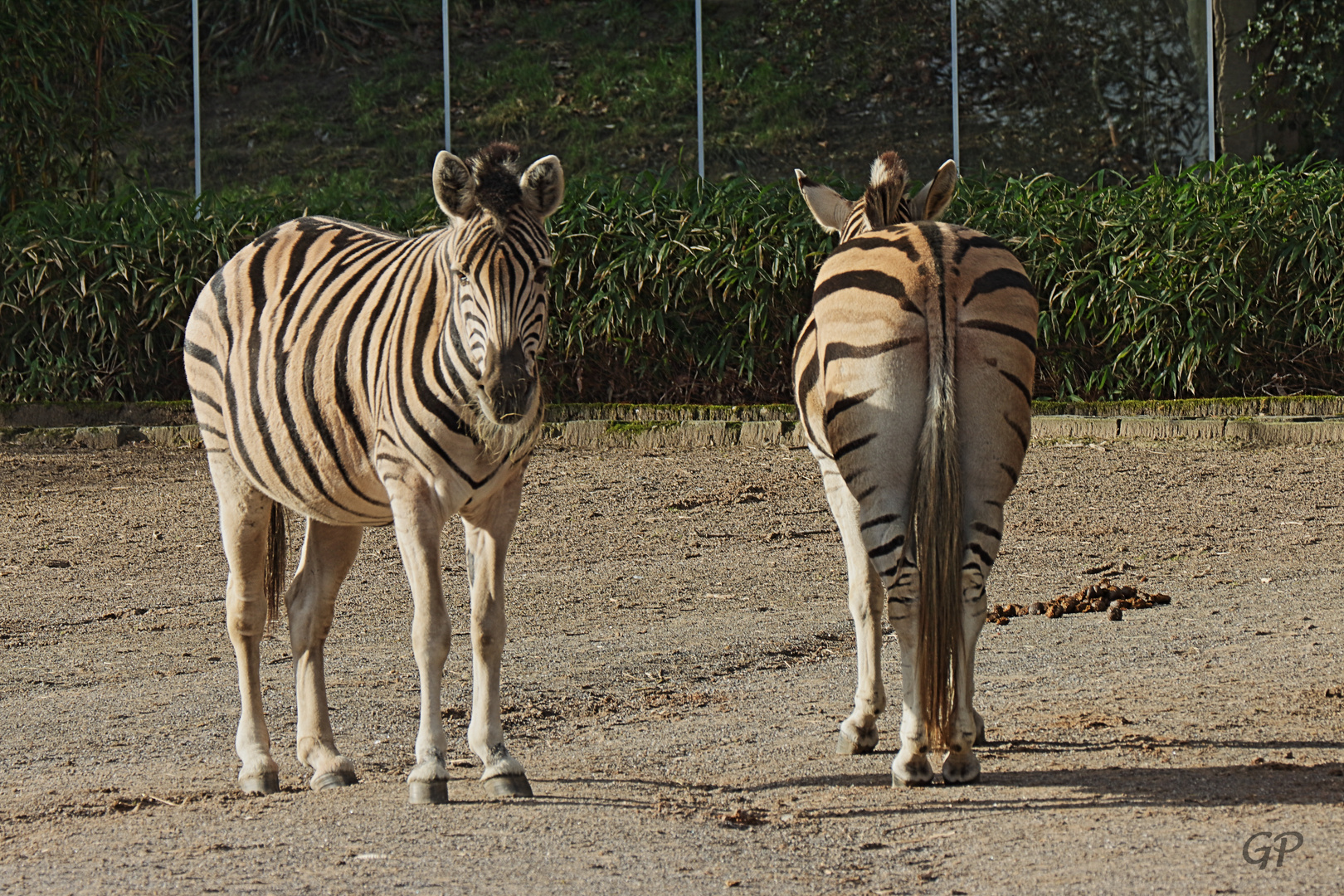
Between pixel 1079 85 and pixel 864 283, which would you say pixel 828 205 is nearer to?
pixel 864 283

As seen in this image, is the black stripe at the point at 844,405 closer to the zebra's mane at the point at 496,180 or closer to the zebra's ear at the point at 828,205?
the zebra's mane at the point at 496,180

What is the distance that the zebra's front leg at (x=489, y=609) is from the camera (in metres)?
4.34

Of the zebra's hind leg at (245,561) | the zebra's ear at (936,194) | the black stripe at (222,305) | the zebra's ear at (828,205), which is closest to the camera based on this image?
the zebra's hind leg at (245,561)

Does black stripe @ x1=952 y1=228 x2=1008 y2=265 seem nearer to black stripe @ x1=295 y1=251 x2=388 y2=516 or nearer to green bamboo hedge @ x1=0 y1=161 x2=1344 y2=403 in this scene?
black stripe @ x1=295 y1=251 x2=388 y2=516

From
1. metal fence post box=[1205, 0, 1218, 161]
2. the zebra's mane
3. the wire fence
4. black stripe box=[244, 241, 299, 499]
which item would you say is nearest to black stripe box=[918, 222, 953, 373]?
the zebra's mane

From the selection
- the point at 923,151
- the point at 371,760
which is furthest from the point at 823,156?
the point at 371,760

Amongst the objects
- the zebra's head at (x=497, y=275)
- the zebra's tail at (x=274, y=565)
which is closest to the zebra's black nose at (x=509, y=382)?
the zebra's head at (x=497, y=275)

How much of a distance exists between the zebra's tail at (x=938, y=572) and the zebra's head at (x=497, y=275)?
1.17 metres

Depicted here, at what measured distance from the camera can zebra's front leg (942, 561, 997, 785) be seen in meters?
4.25

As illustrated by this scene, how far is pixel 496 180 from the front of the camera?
4.24 meters

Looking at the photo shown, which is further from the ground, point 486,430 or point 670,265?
point 670,265

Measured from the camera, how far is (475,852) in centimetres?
369

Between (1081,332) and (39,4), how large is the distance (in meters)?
9.76

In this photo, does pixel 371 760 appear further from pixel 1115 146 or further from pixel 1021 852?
pixel 1115 146
